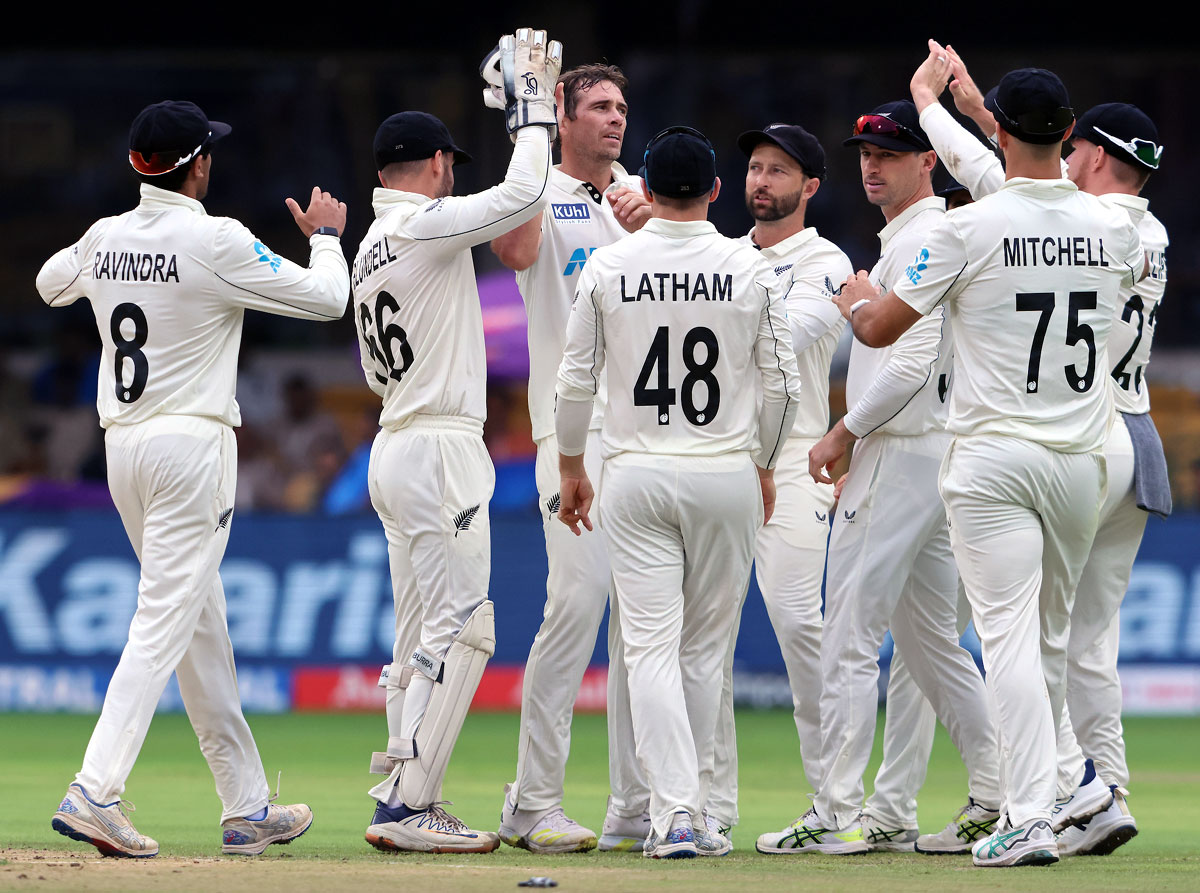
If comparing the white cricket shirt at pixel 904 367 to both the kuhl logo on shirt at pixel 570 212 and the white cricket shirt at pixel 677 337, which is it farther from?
the kuhl logo on shirt at pixel 570 212

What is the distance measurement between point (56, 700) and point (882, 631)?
7878mm

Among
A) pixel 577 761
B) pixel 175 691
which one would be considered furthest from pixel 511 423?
pixel 577 761

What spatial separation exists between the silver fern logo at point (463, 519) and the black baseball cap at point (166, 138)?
1660 millimetres

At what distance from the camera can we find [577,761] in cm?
1058

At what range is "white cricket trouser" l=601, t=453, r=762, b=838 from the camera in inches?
238

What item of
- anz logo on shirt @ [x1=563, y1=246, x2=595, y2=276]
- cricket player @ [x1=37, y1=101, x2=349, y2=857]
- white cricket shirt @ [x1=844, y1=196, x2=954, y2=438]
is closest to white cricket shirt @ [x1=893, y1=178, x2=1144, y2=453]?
white cricket shirt @ [x1=844, y1=196, x2=954, y2=438]

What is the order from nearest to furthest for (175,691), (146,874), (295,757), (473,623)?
(146,874) < (473,623) < (295,757) < (175,691)

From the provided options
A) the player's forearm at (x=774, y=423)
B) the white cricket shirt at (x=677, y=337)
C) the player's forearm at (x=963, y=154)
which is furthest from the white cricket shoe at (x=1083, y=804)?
the player's forearm at (x=963, y=154)

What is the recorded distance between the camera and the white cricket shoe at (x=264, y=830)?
6246 mm

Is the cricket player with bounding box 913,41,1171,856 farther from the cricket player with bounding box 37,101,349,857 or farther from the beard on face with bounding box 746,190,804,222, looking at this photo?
the cricket player with bounding box 37,101,349,857

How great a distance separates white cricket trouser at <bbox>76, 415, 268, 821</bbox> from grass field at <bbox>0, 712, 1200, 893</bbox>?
33cm

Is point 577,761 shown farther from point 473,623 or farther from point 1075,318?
point 1075,318

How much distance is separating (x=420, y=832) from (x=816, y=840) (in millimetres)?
1507

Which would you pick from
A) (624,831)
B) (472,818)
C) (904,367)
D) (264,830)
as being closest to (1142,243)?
(904,367)
